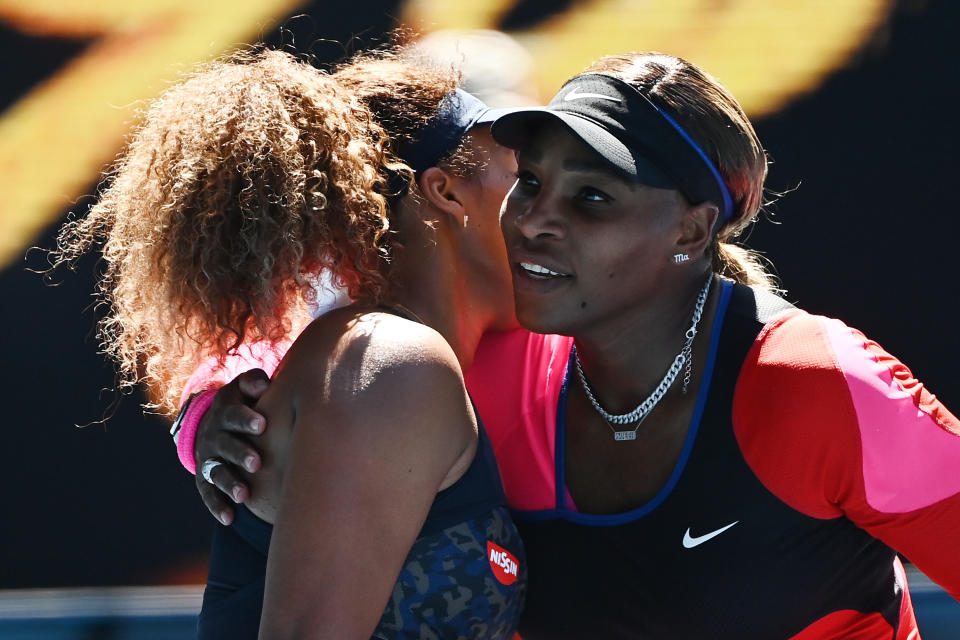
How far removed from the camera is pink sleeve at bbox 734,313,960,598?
5.21ft

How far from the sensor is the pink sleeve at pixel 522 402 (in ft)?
6.15

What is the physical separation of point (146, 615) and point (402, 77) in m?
2.20

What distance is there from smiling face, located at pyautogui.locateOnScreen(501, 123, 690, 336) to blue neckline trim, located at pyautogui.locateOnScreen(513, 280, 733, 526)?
11 cm

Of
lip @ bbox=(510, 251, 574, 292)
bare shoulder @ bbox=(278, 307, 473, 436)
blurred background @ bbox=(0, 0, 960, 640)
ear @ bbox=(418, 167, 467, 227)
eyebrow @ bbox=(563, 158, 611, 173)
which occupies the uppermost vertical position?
eyebrow @ bbox=(563, 158, 611, 173)

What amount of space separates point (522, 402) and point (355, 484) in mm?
652

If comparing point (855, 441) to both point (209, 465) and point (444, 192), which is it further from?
point (209, 465)

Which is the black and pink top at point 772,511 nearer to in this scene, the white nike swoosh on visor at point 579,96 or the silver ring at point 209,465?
the white nike swoosh on visor at point 579,96

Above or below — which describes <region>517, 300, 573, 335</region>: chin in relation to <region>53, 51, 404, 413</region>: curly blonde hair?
below

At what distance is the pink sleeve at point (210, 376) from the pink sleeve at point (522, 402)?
0.38m

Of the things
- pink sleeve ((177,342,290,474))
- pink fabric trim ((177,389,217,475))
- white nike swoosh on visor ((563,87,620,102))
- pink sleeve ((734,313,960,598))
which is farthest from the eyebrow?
pink fabric trim ((177,389,217,475))

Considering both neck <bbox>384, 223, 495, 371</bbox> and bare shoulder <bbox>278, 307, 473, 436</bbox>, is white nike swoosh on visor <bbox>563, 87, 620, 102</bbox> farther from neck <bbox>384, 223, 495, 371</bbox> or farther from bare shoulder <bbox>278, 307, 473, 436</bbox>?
bare shoulder <bbox>278, 307, 473, 436</bbox>

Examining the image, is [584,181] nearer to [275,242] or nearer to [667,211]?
[667,211]

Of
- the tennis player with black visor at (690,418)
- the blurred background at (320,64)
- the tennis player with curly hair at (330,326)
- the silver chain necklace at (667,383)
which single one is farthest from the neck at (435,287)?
the blurred background at (320,64)

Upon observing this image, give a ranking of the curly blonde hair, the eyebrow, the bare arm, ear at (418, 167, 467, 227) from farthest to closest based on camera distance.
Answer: ear at (418, 167, 467, 227) < the eyebrow < the curly blonde hair < the bare arm
